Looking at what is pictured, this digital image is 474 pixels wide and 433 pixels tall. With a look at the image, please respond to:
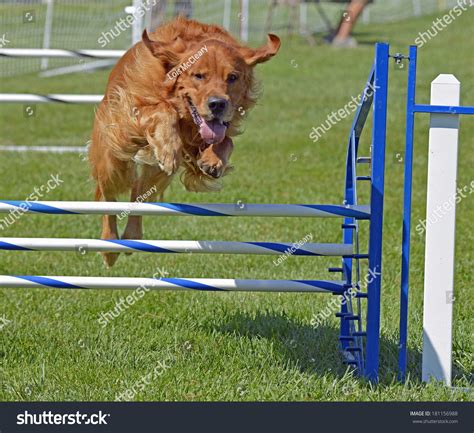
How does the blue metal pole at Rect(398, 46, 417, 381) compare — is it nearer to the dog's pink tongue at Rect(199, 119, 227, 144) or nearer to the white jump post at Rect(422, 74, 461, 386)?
the white jump post at Rect(422, 74, 461, 386)

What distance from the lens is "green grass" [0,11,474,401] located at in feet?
14.0

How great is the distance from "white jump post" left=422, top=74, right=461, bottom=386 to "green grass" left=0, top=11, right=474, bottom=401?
0.19m

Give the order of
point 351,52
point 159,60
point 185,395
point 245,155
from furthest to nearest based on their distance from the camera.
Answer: point 351,52 → point 245,155 → point 159,60 → point 185,395

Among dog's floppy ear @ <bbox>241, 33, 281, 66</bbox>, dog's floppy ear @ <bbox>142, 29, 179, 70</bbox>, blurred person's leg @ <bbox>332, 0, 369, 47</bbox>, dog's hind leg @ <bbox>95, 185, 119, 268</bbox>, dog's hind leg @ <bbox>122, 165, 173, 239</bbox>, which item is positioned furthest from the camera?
blurred person's leg @ <bbox>332, 0, 369, 47</bbox>

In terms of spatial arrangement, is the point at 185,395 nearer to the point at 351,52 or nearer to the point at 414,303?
the point at 414,303

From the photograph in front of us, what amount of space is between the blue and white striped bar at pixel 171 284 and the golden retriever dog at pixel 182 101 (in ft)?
2.25

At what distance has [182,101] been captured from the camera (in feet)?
15.7

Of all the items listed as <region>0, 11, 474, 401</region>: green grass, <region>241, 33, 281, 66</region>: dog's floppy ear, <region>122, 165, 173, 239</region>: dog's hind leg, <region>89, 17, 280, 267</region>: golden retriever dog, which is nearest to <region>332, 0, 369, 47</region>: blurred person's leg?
<region>0, 11, 474, 401</region>: green grass

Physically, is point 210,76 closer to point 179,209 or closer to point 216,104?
point 216,104

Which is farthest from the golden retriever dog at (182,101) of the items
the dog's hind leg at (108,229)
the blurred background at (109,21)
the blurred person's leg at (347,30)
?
the blurred person's leg at (347,30)
